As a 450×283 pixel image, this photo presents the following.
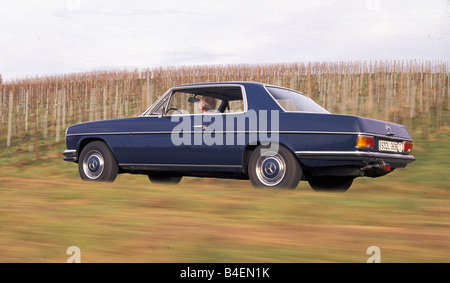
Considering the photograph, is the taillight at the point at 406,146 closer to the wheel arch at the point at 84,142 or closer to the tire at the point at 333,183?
the tire at the point at 333,183

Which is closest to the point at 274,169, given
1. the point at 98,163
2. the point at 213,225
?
the point at 213,225

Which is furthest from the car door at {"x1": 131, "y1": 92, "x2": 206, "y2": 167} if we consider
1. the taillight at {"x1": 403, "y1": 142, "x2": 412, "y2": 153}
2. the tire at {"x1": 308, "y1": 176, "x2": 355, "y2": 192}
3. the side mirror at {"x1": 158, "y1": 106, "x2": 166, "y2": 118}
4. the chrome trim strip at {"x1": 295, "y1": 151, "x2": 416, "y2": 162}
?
the taillight at {"x1": 403, "y1": 142, "x2": 412, "y2": 153}

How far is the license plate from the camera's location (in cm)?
673

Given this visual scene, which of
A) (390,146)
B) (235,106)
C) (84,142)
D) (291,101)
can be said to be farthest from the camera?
(84,142)

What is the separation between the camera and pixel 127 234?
13.7 feet

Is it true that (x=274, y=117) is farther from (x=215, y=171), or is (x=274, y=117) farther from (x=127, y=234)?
(x=127, y=234)

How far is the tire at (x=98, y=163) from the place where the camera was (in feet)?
27.6

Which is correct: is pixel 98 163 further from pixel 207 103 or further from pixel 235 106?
pixel 235 106

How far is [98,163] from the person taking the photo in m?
8.52

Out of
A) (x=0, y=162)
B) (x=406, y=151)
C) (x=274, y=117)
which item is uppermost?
(x=274, y=117)

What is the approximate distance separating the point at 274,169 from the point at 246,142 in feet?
1.72

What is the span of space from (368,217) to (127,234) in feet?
7.17
